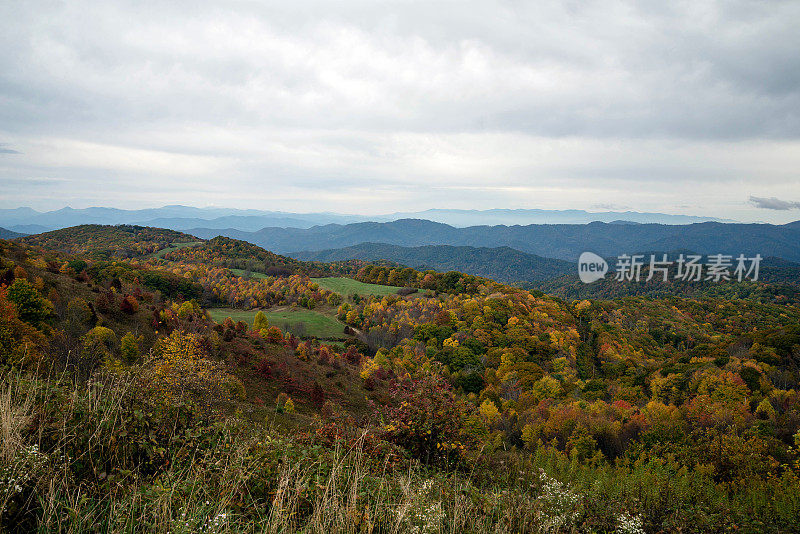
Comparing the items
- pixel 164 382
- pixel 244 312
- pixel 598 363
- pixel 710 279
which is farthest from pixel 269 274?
pixel 710 279

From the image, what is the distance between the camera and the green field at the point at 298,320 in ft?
218

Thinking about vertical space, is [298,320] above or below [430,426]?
below

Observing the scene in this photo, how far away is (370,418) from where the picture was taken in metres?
9.69

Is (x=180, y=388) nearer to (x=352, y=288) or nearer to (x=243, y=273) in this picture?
(x=352, y=288)

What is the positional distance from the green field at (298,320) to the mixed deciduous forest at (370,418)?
131cm

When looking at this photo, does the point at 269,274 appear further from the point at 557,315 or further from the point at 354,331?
the point at 557,315

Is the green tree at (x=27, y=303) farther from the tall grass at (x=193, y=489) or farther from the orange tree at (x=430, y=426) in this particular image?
the orange tree at (x=430, y=426)

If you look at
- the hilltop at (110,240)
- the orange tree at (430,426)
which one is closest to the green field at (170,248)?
the hilltop at (110,240)

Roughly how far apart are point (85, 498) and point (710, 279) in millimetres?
223927

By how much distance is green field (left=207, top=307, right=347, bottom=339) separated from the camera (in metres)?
66.3

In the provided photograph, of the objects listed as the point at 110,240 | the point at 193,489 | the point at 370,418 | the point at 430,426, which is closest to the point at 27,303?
the point at 370,418

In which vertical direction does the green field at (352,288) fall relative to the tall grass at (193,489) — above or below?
below

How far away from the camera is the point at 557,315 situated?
8350 centimetres

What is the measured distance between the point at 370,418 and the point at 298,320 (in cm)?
6414
